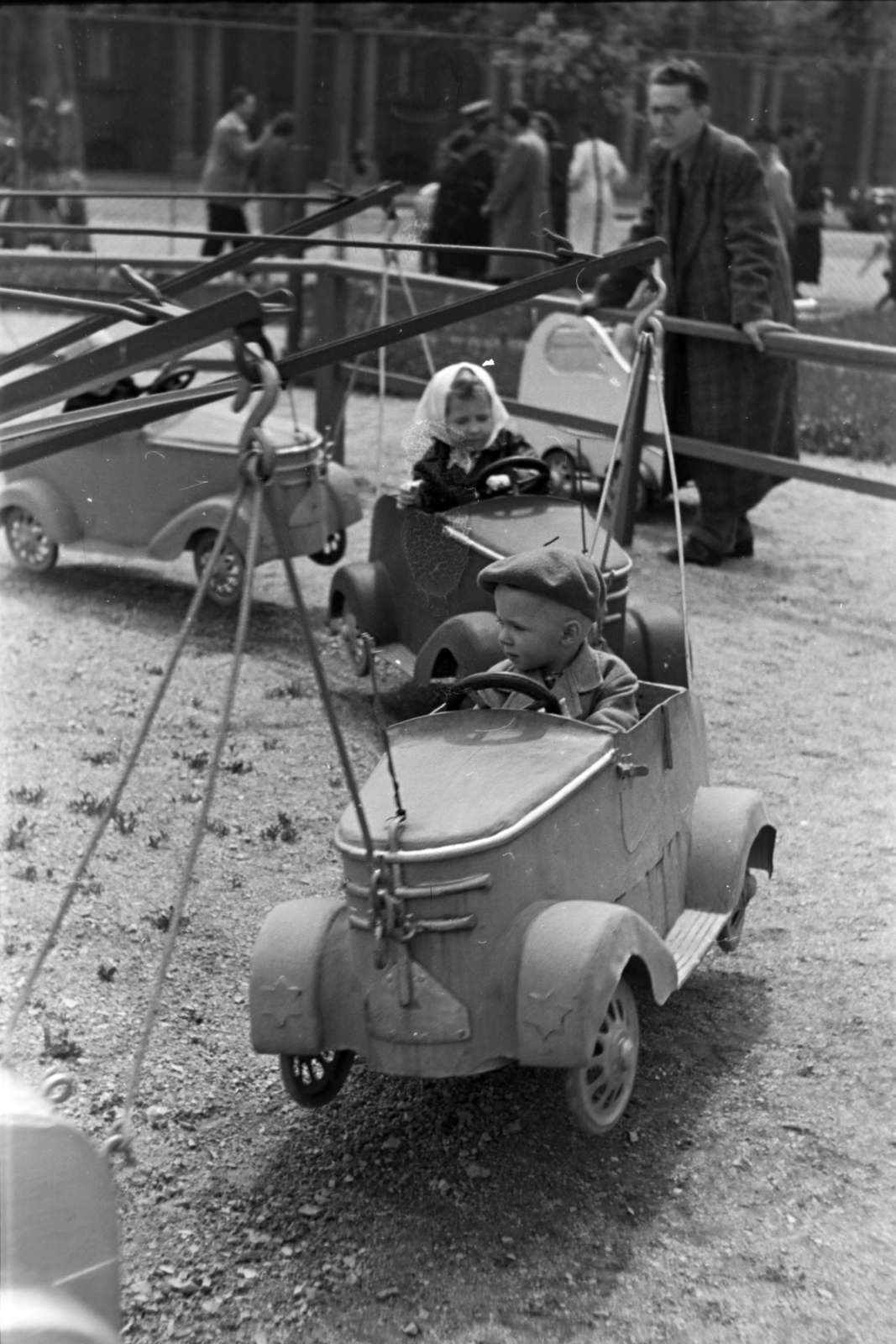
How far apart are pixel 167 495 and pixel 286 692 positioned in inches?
50.2

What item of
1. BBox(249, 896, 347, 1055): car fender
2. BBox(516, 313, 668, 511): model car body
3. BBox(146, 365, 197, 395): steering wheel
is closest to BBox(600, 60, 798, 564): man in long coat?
BBox(516, 313, 668, 511): model car body

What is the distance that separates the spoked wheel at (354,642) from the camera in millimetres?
5387

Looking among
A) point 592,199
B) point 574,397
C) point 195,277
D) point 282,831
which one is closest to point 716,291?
point 574,397

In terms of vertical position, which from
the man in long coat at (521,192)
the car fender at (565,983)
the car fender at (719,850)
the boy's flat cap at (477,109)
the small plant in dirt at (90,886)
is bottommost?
the small plant in dirt at (90,886)

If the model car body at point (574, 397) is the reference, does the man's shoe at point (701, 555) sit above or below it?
below

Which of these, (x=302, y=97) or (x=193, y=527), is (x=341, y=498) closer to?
(x=193, y=527)

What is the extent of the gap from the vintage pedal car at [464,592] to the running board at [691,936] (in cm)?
121

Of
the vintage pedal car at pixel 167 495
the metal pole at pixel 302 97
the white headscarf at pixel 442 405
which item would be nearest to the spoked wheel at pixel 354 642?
the vintage pedal car at pixel 167 495

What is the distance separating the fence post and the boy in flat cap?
17.8ft

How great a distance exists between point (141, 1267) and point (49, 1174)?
693 millimetres

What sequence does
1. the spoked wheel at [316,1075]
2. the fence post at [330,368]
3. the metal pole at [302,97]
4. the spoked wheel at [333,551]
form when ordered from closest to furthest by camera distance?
1. the spoked wheel at [316,1075]
2. the spoked wheel at [333,551]
3. the fence post at [330,368]
4. the metal pole at [302,97]

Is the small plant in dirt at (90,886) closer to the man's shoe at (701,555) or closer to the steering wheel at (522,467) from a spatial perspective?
the steering wheel at (522,467)

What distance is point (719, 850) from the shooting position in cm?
350

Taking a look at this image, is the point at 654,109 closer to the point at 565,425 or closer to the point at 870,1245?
the point at 565,425
